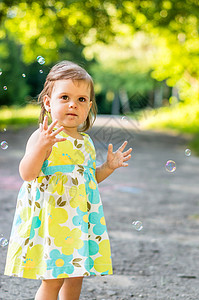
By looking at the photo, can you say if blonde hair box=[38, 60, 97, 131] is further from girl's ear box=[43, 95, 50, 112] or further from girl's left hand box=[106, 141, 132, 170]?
girl's left hand box=[106, 141, 132, 170]

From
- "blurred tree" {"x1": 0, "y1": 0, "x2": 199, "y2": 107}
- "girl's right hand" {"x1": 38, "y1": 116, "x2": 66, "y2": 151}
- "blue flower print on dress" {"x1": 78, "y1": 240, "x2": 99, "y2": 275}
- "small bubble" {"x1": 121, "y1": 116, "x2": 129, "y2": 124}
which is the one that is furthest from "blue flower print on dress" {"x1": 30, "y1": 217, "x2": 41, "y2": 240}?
"blurred tree" {"x1": 0, "y1": 0, "x2": 199, "y2": 107}

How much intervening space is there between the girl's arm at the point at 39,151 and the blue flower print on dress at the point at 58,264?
361 millimetres

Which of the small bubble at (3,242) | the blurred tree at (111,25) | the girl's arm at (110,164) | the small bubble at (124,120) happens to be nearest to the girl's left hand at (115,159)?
the girl's arm at (110,164)

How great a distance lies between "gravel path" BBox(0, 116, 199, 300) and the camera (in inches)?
107

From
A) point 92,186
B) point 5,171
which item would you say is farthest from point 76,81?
point 5,171

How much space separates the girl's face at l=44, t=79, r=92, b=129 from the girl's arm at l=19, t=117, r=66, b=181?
0.12 m

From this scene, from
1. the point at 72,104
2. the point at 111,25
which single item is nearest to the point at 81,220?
the point at 72,104

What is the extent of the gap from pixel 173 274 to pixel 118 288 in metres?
0.51

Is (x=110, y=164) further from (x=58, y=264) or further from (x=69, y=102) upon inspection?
(x=58, y=264)

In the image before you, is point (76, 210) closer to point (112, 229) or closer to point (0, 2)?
point (112, 229)

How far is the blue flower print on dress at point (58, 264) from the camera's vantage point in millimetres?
2008

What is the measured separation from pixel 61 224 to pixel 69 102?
56 cm

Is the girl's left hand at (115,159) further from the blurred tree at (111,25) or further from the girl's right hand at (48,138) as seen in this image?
the blurred tree at (111,25)

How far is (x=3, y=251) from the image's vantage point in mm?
3533
